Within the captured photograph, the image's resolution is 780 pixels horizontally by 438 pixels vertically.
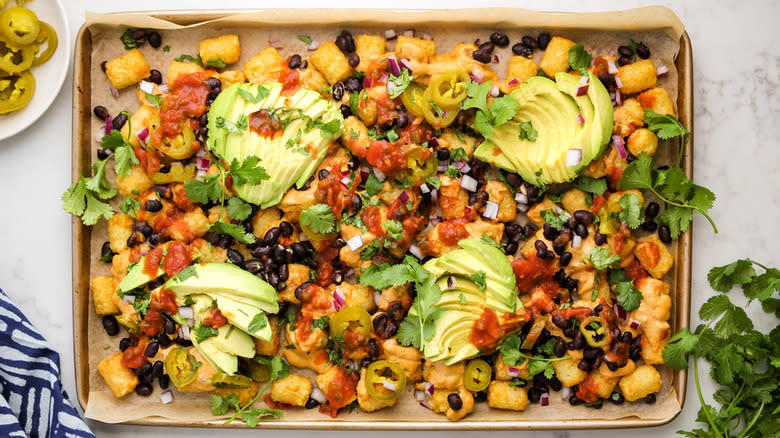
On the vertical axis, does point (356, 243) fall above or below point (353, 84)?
below

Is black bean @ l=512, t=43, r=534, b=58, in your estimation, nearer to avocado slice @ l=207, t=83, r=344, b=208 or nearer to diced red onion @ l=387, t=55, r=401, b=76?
diced red onion @ l=387, t=55, r=401, b=76

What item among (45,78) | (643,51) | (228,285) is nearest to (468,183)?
(643,51)

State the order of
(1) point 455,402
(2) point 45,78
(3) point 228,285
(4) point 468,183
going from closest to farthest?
(3) point 228,285 < (1) point 455,402 < (4) point 468,183 < (2) point 45,78

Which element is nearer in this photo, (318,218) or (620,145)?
(318,218)

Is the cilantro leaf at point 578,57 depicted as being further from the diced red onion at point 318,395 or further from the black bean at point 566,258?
the diced red onion at point 318,395

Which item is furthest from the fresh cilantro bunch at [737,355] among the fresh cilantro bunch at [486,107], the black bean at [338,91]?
the black bean at [338,91]

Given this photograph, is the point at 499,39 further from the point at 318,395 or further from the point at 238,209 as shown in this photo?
the point at 318,395
